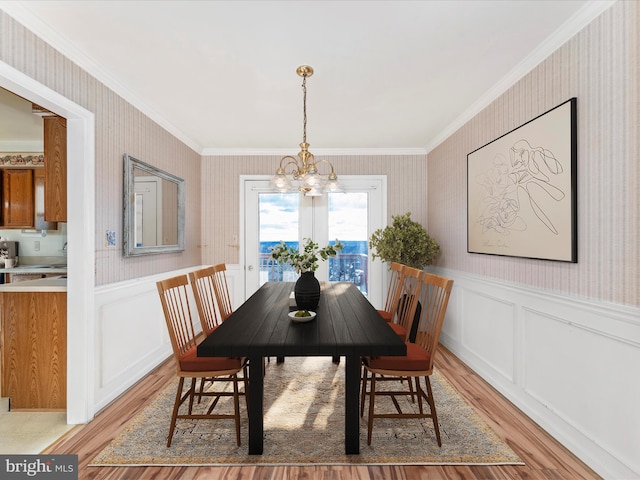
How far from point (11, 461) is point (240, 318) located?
1.48 metres

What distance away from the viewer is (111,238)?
267 cm

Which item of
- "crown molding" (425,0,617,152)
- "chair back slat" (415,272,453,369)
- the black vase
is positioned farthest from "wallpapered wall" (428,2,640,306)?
the black vase

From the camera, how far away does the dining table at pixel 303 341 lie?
64.2 inches

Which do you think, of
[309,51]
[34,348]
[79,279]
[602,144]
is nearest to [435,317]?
[602,144]

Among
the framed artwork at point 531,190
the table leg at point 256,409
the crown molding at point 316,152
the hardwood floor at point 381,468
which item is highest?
the crown molding at point 316,152

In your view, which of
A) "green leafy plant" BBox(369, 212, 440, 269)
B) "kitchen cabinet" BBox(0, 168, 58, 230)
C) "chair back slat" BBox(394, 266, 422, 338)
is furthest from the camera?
"kitchen cabinet" BBox(0, 168, 58, 230)

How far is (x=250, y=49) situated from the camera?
222 cm

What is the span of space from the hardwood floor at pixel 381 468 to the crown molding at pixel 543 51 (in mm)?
2524

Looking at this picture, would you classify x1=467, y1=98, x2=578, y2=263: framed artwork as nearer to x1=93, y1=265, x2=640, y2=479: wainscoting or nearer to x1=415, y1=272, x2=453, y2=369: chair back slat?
x1=93, y1=265, x2=640, y2=479: wainscoting

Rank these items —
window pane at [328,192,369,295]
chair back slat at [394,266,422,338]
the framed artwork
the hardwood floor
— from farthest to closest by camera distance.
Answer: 1. window pane at [328,192,369,295]
2. chair back slat at [394,266,422,338]
3. the framed artwork
4. the hardwood floor

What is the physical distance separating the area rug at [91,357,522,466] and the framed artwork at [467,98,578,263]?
1.27m

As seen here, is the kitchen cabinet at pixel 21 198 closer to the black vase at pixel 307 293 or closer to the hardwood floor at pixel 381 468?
the hardwood floor at pixel 381 468

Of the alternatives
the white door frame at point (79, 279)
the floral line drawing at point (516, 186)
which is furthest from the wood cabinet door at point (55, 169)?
the floral line drawing at point (516, 186)

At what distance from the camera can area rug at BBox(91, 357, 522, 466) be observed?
1.91 m
